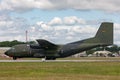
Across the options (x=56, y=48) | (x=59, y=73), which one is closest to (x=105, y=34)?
(x=56, y=48)

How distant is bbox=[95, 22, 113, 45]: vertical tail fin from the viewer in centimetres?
7038

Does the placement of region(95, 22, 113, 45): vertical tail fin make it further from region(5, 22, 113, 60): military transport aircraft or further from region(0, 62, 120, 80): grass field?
region(0, 62, 120, 80): grass field

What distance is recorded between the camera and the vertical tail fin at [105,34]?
70375 mm

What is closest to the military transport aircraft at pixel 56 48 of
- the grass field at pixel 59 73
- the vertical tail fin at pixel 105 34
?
the vertical tail fin at pixel 105 34

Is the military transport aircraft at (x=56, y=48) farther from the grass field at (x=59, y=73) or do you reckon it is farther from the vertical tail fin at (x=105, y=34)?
the grass field at (x=59, y=73)

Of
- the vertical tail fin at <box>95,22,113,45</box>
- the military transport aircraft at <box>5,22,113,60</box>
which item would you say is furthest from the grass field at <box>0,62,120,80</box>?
the vertical tail fin at <box>95,22,113,45</box>

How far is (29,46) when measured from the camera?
6819 cm

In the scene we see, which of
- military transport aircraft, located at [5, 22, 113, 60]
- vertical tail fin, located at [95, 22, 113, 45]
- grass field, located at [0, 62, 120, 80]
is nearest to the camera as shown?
Answer: grass field, located at [0, 62, 120, 80]

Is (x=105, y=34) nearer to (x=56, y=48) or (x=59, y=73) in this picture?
(x=56, y=48)

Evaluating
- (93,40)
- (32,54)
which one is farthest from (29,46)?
(93,40)

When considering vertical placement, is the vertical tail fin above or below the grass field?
above

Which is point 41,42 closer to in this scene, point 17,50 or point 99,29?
point 17,50

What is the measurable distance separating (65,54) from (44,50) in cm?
373

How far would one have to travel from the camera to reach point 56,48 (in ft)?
228
